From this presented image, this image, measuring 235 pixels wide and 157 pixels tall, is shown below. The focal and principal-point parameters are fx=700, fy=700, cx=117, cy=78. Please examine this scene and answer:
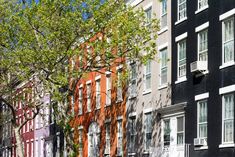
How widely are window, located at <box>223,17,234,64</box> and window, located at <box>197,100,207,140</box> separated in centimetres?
262

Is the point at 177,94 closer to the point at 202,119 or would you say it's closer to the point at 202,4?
the point at 202,119

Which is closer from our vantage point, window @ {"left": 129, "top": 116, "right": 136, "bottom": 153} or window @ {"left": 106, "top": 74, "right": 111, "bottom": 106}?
window @ {"left": 129, "top": 116, "right": 136, "bottom": 153}

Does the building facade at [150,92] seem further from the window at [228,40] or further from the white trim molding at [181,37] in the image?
the window at [228,40]

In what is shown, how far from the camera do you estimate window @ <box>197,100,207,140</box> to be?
102ft

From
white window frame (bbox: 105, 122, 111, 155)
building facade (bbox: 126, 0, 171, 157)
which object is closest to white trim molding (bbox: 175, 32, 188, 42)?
building facade (bbox: 126, 0, 171, 157)

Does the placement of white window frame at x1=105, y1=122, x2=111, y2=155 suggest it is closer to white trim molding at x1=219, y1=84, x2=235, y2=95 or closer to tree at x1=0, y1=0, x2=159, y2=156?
tree at x1=0, y1=0, x2=159, y2=156

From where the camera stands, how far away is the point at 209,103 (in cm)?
3041

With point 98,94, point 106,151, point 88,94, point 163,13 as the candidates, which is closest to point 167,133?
point 163,13

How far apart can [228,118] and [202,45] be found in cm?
453

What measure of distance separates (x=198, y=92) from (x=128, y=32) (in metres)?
4.38

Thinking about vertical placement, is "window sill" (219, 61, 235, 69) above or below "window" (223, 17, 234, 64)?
below

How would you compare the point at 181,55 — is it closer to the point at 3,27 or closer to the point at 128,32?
the point at 128,32

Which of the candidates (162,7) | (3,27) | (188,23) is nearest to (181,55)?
(188,23)

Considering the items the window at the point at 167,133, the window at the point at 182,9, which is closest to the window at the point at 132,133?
the window at the point at 167,133
